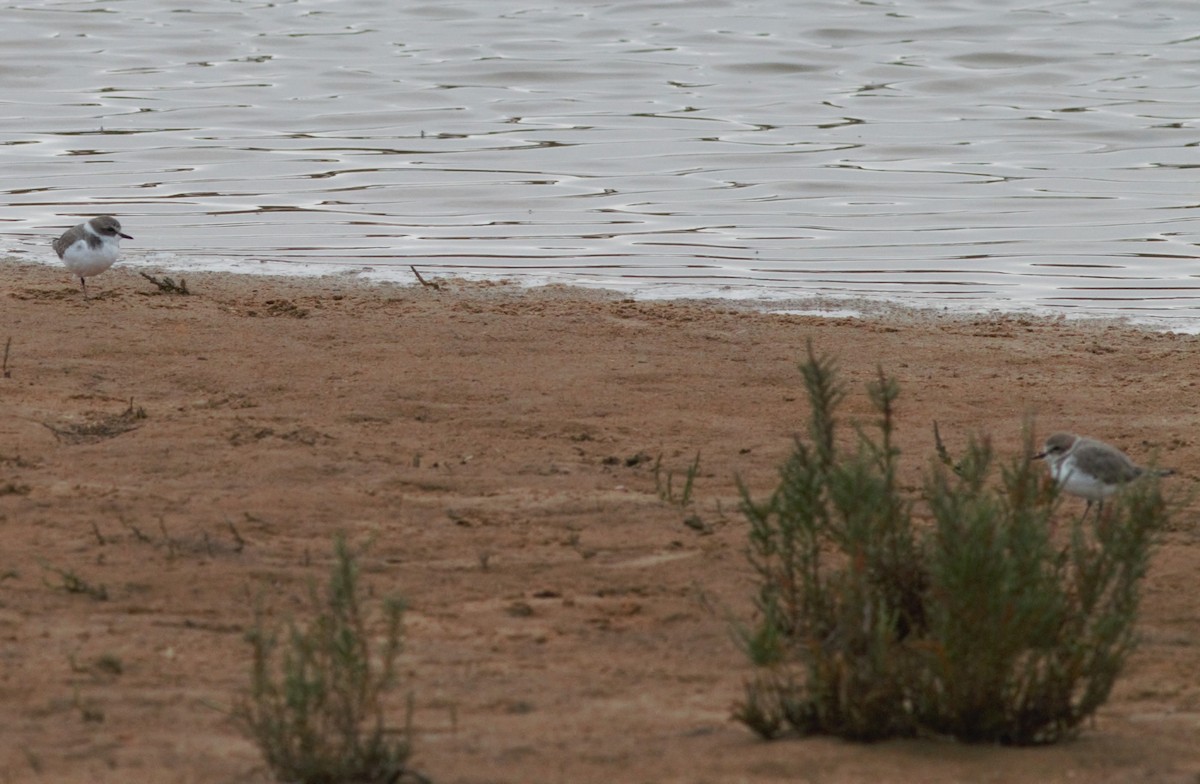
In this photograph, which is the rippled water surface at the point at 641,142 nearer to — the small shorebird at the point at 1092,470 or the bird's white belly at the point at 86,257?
the bird's white belly at the point at 86,257

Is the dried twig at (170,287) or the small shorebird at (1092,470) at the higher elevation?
the small shorebird at (1092,470)

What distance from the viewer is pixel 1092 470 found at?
6191 mm

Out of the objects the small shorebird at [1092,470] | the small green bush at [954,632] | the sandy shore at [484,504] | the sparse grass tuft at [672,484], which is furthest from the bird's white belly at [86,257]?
the small green bush at [954,632]

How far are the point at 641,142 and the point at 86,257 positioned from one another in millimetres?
7535

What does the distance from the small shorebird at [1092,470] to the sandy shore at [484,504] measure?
31 cm

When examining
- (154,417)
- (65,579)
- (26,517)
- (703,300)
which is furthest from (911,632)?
(703,300)

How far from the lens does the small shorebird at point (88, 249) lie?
9.89 m

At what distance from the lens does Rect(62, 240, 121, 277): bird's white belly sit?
9883mm

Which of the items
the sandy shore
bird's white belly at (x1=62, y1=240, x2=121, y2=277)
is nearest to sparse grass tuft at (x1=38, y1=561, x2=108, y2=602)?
the sandy shore

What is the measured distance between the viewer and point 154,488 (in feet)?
19.9

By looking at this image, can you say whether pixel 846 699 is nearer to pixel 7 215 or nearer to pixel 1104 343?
pixel 1104 343

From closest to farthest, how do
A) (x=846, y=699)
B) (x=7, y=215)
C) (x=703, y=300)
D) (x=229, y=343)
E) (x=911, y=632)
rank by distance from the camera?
(x=846, y=699) → (x=911, y=632) → (x=229, y=343) → (x=703, y=300) → (x=7, y=215)

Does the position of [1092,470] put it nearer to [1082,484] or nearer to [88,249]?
[1082,484]

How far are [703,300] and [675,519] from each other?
4.75 metres
